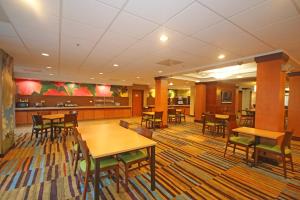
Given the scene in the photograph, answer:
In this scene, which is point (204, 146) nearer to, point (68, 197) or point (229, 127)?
point (229, 127)

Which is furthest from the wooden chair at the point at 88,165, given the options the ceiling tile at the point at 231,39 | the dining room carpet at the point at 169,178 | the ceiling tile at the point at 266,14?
the ceiling tile at the point at 266,14

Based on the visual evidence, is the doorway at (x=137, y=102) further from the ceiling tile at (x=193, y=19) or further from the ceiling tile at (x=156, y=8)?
the ceiling tile at (x=156, y=8)

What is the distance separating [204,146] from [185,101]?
9.30m

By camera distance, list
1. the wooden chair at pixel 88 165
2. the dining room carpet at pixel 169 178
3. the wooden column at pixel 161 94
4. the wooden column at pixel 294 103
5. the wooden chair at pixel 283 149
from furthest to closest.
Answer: the wooden column at pixel 161 94 → the wooden column at pixel 294 103 → the wooden chair at pixel 283 149 → the dining room carpet at pixel 169 178 → the wooden chair at pixel 88 165

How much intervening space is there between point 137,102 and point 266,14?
406 inches

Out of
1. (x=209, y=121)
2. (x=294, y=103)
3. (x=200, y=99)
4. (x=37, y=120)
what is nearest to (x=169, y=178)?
(x=209, y=121)

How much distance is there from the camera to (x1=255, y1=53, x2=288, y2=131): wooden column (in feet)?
10.4

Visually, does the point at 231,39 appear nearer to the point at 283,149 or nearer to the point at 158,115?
the point at 283,149

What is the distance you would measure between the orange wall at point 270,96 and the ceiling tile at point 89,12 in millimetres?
3612

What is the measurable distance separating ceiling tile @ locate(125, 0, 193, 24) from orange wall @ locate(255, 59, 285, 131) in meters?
2.91

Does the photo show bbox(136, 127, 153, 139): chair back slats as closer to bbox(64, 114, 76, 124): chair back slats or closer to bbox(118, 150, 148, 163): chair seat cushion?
bbox(118, 150, 148, 163): chair seat cushion

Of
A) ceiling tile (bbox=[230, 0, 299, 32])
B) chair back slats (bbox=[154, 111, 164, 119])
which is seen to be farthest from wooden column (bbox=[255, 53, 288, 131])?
chair back slats (bbox=[154, 111, 164, 119])

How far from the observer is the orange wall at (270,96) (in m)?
3.19

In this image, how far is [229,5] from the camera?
1.70m
